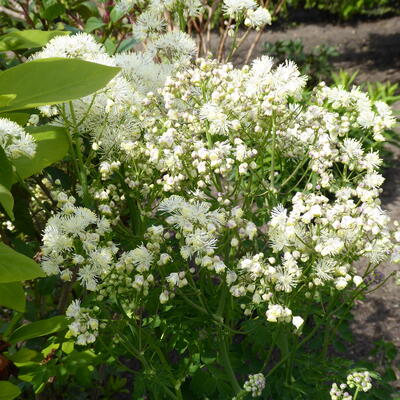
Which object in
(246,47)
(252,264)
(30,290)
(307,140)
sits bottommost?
(246,47)

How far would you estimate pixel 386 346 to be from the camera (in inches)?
70.1

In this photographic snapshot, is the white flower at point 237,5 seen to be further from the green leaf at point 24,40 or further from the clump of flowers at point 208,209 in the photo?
the green leaf at point 24,40

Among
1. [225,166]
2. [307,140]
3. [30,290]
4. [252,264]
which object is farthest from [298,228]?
[30,290]

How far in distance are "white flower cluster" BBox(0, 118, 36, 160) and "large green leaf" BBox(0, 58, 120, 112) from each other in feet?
0.13

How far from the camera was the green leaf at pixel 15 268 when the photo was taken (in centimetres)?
98

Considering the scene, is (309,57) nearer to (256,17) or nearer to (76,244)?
(256,17)

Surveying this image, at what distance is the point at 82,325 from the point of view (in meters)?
1.30

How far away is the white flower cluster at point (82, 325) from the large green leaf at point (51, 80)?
1.73 ft

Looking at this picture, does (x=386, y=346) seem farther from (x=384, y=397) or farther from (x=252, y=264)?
(x=252, y=264)

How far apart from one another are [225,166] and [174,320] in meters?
0.68

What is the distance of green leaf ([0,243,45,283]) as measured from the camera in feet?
3.21

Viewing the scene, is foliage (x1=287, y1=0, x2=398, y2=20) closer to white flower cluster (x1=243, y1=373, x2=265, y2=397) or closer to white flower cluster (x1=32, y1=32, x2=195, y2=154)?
white flower cluster (x1=32, y1=32, x2=195, y2=154)

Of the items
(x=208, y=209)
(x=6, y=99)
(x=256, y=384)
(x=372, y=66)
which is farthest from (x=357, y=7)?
(x=6, y=99)

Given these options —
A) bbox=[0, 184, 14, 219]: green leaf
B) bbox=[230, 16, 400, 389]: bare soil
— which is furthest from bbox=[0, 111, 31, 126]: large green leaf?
bbox=[230, 16, 400, 389]: bare soil
